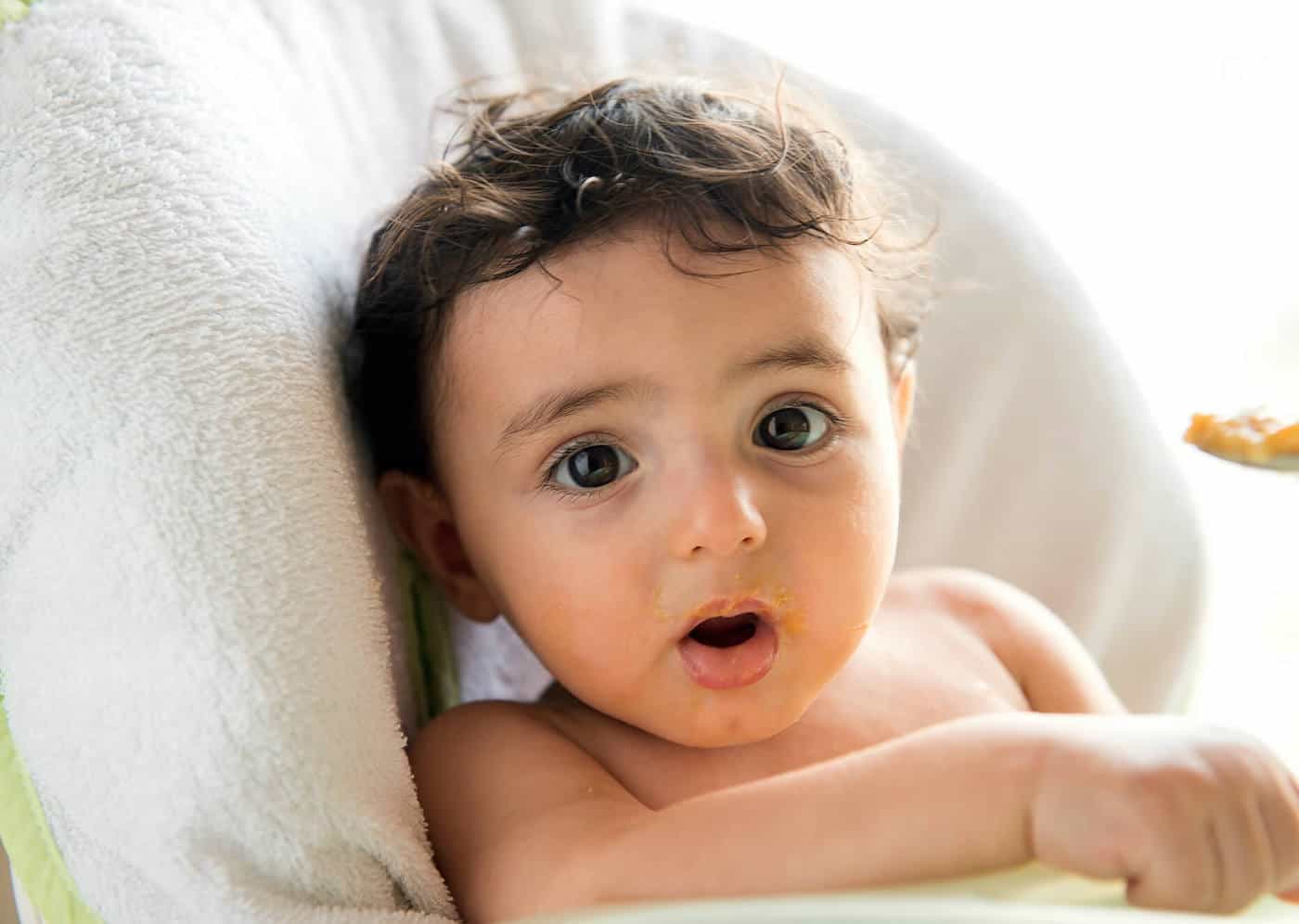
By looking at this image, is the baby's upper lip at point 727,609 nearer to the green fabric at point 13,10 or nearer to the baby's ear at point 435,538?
the baby's ear at point 435,538

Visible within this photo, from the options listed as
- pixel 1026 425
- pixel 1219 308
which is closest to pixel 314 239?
pixel 1026 425

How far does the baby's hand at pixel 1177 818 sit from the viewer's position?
603 mm

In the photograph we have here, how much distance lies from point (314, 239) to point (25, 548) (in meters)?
0.27

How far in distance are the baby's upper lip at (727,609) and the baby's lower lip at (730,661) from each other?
0.05 ft

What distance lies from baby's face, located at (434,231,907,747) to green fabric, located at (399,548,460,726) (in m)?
0.14

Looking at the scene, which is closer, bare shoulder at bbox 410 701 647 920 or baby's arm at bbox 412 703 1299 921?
baby's arm at bbox 412 703 1299 921

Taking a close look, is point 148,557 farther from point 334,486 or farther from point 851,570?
point 851,570

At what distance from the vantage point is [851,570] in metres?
0.81

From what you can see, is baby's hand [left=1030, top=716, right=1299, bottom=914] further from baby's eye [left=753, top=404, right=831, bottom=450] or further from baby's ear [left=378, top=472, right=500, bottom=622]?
baby's ear [left=378, top=472, right=500, bottom=622]

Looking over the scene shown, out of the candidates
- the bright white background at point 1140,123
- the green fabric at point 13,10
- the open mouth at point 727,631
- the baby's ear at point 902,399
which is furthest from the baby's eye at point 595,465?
the bright white background at point 1140,123

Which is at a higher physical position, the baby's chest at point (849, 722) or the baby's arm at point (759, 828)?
the baby's arm at point (759, 828)

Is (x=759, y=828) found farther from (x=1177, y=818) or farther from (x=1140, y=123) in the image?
(x=1140, y=123)

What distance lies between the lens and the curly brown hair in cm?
81

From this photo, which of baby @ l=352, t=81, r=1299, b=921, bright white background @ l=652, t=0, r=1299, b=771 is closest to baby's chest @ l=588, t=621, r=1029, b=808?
baby @ l=352, t=81, r=1299, b=921
